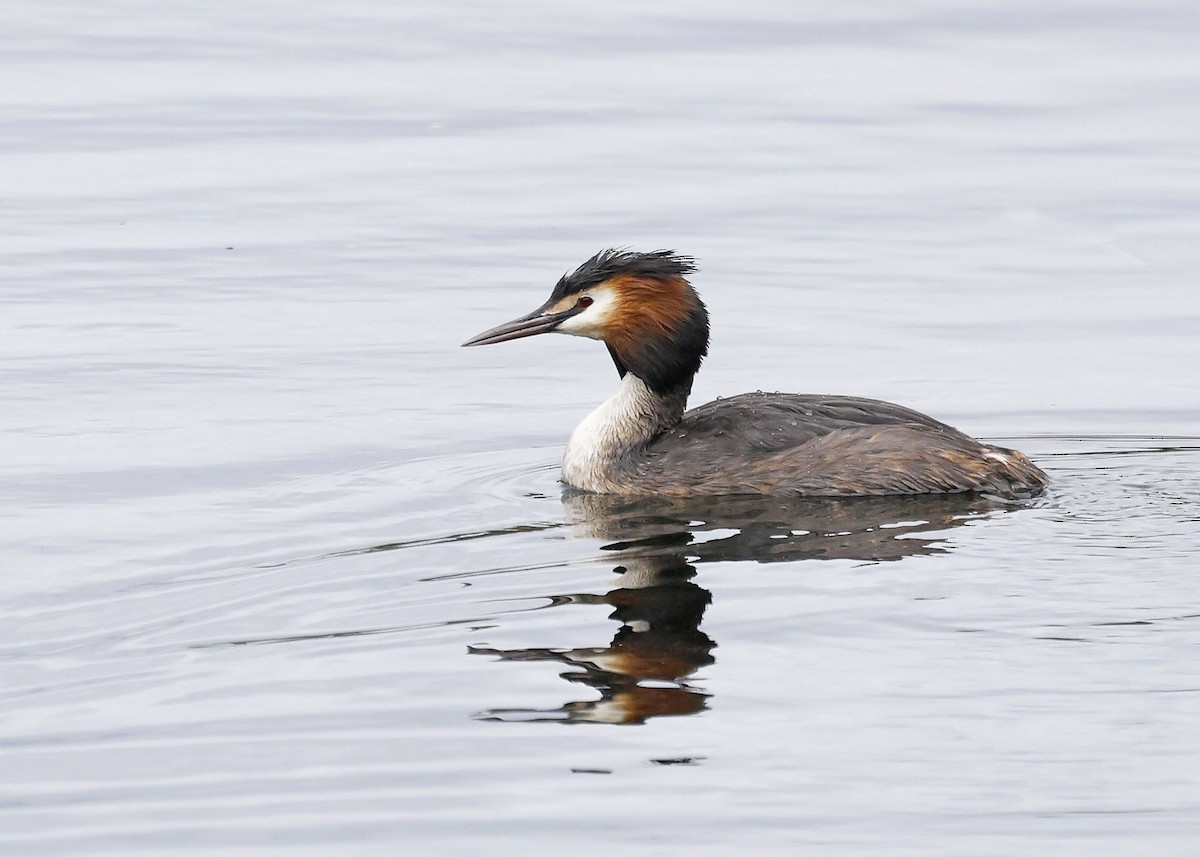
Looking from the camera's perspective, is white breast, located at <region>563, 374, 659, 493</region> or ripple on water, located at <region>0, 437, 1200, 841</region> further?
white breast, located at <region>563, 374, 659, 493</region>

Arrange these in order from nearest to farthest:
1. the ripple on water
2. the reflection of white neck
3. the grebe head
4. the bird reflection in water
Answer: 1. the ripple on water
2. the bird reflection in water
3. the reflection of white neck
4. the grebe head

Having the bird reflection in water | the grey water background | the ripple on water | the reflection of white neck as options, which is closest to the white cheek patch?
the reflection of white neck

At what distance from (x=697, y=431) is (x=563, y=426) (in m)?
1.29

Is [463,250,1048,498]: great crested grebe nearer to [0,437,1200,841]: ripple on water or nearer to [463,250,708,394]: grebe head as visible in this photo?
[463,250,708,394]: grebe head

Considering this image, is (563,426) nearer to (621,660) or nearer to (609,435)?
(609,435)

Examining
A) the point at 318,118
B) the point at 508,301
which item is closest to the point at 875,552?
the point at 508,301

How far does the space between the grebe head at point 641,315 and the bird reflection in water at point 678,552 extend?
780 millimetres

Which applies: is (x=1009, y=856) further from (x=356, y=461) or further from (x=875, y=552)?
(x=356, y=461)

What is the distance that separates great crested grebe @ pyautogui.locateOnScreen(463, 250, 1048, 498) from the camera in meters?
10.3

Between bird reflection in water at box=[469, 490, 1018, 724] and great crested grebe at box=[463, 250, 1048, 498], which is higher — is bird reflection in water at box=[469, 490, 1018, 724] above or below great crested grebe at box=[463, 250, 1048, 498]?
below

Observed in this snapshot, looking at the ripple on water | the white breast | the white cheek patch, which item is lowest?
the ripple on water

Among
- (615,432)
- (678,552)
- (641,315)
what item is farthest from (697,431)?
(678,552)

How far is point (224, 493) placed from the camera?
10.2 metres

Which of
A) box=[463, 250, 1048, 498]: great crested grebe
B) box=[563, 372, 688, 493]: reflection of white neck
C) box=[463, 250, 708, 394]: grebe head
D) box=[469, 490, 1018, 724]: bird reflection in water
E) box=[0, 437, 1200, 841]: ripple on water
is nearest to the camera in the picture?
box=[0, 437, 1200, 841]: ripple on water
